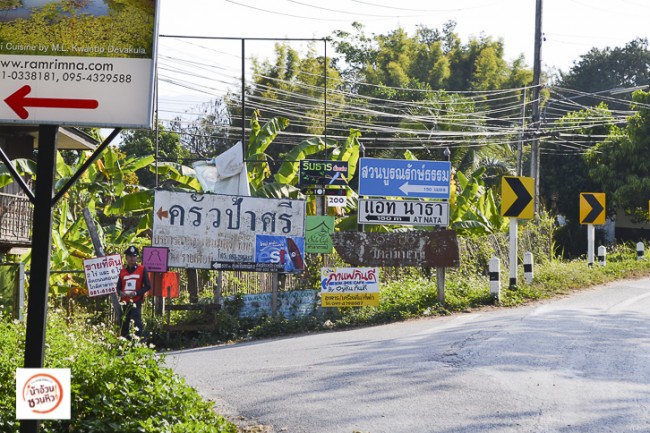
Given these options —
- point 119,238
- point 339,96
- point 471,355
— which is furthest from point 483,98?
point 471,355

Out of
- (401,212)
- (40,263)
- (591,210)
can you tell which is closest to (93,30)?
(40,263)

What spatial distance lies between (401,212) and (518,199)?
238cm

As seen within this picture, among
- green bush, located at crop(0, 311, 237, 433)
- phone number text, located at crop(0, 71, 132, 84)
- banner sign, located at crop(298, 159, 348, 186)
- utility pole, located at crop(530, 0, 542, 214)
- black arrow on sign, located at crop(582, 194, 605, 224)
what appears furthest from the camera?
utility pole, located at crop(530, 0, 542, 214)

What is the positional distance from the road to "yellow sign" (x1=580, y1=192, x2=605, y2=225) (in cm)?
858

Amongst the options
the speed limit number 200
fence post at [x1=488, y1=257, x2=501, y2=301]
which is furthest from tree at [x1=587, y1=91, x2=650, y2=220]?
fence post at [x1=488, y1=257, x2=501, y2=301]

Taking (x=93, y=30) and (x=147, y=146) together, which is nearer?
(x=93, y=30)

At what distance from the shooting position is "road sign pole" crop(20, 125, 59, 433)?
5.57 metres

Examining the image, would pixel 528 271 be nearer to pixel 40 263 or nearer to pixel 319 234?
pixel 319 234

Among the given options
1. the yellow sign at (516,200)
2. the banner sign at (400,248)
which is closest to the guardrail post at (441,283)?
the banner sign at (400,248)

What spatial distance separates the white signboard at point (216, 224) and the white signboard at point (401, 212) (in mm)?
1278

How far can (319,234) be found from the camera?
1842 centimetres

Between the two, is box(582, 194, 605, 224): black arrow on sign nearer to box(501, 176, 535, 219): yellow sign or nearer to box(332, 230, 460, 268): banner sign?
box(501, 176, 535, 219): yellow sign

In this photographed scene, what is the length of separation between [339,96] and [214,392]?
3781 centimetres

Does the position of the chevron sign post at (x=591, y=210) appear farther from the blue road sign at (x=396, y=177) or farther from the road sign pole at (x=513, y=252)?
the blue road sign at (x=396, y=177)
